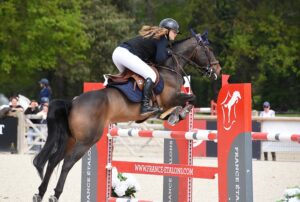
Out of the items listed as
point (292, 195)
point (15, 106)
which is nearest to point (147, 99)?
A: point (292, 195)

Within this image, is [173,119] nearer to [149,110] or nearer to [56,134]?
[149,110]

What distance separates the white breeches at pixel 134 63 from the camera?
828 cm

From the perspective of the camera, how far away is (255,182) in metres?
12.1

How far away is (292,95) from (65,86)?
1308 cm

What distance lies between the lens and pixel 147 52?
851 cm

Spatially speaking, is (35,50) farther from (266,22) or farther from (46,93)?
(46,93)

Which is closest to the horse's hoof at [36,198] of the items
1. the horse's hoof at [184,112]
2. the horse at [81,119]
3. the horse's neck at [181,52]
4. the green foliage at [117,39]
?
the horse at [81,119]

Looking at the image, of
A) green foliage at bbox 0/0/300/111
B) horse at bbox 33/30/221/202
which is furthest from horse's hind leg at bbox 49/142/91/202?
green foliage at bbox 0/0/300/111

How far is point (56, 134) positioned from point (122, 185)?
49.1 inches

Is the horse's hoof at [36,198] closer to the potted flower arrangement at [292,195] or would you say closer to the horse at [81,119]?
the horse at [81,119]

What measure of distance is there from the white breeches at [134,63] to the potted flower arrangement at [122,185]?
1.24 meters

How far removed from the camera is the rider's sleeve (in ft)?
27.4

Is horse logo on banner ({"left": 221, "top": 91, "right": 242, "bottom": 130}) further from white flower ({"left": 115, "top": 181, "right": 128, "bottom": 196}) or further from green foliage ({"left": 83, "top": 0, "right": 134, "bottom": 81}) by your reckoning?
green foliage ({"left": 83, "top": 0, "right": 134, "bottom": 81})


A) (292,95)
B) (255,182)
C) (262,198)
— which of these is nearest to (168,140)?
(262,198)
